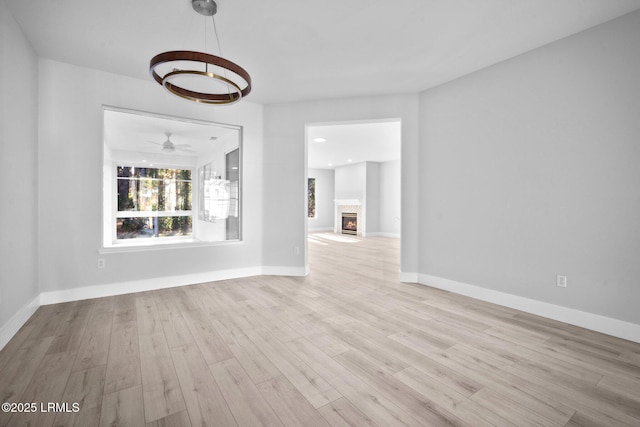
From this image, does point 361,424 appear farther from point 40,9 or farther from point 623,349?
point 40,9

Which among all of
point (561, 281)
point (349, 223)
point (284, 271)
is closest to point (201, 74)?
point (284, 271)

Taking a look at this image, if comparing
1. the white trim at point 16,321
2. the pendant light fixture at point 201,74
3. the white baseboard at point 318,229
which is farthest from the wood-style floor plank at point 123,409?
the white baseboard at point 318,229

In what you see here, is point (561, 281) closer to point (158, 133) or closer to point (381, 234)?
point (158, 133)

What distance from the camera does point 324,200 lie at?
13.0 m

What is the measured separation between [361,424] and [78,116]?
425 centimetres

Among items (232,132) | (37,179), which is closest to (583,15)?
(232,132)

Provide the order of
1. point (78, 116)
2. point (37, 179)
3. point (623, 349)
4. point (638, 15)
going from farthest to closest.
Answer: point (78, 116) < point (37, 179) < point (638, 15) < point (623, 349)

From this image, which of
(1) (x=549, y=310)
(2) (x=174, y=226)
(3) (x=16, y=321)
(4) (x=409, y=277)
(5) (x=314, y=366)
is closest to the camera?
(5) (x=314, y=366)

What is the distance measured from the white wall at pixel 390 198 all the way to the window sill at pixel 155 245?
741 centimetres

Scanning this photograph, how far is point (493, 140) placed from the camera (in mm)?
3439

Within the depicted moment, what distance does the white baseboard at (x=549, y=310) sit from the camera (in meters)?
2.52

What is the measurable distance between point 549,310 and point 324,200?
10420 mm

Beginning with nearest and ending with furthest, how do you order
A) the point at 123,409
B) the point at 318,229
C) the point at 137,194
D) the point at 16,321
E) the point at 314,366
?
the point at 123,409
the point at 314,366
the point at 16,321
the point at 137,194
the point at 318,229

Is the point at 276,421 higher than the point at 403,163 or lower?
lower
